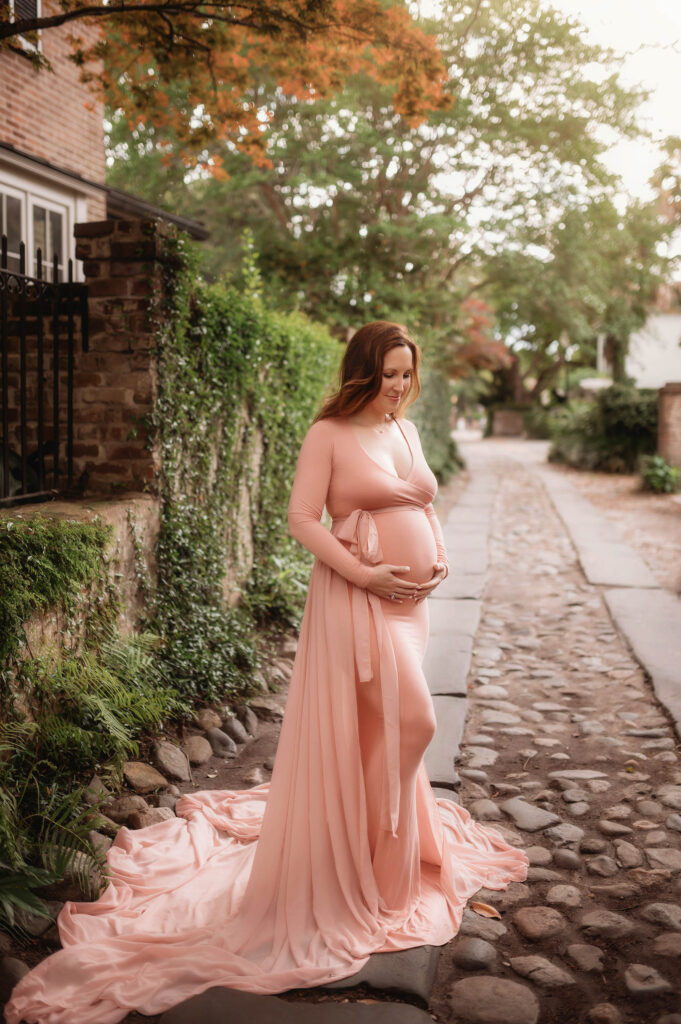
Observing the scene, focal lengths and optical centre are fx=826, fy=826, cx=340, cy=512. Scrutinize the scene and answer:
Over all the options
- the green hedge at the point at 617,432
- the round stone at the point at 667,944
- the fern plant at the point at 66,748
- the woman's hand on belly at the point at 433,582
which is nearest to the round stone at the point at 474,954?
the round stone at the point at 667,944

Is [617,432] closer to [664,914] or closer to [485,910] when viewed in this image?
[664,914]

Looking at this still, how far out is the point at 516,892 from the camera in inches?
125

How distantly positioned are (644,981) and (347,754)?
3.74 feet

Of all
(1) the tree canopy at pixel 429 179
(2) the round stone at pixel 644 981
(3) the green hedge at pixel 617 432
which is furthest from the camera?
(3) the green hedge at pixel 617 432

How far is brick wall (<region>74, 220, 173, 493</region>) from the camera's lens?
4871 millimetres

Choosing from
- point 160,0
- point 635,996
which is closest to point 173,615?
point 635,996

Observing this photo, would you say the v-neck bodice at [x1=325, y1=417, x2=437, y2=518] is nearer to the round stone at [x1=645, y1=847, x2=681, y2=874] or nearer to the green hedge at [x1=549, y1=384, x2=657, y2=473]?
the round stone at [x1=645, y1=847, x2=681, y2=874]

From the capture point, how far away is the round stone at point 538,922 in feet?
9.45

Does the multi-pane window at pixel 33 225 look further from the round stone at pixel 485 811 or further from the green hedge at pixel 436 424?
the round stone at pixel 485 811

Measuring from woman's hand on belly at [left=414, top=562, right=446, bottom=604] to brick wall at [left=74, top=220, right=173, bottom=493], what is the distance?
8.12 feet

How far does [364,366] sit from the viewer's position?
113 inches

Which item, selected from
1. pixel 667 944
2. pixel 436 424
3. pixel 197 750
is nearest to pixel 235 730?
pixel 197 750

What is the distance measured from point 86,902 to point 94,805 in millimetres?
426

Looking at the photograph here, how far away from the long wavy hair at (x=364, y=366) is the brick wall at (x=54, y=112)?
8.07 meters
